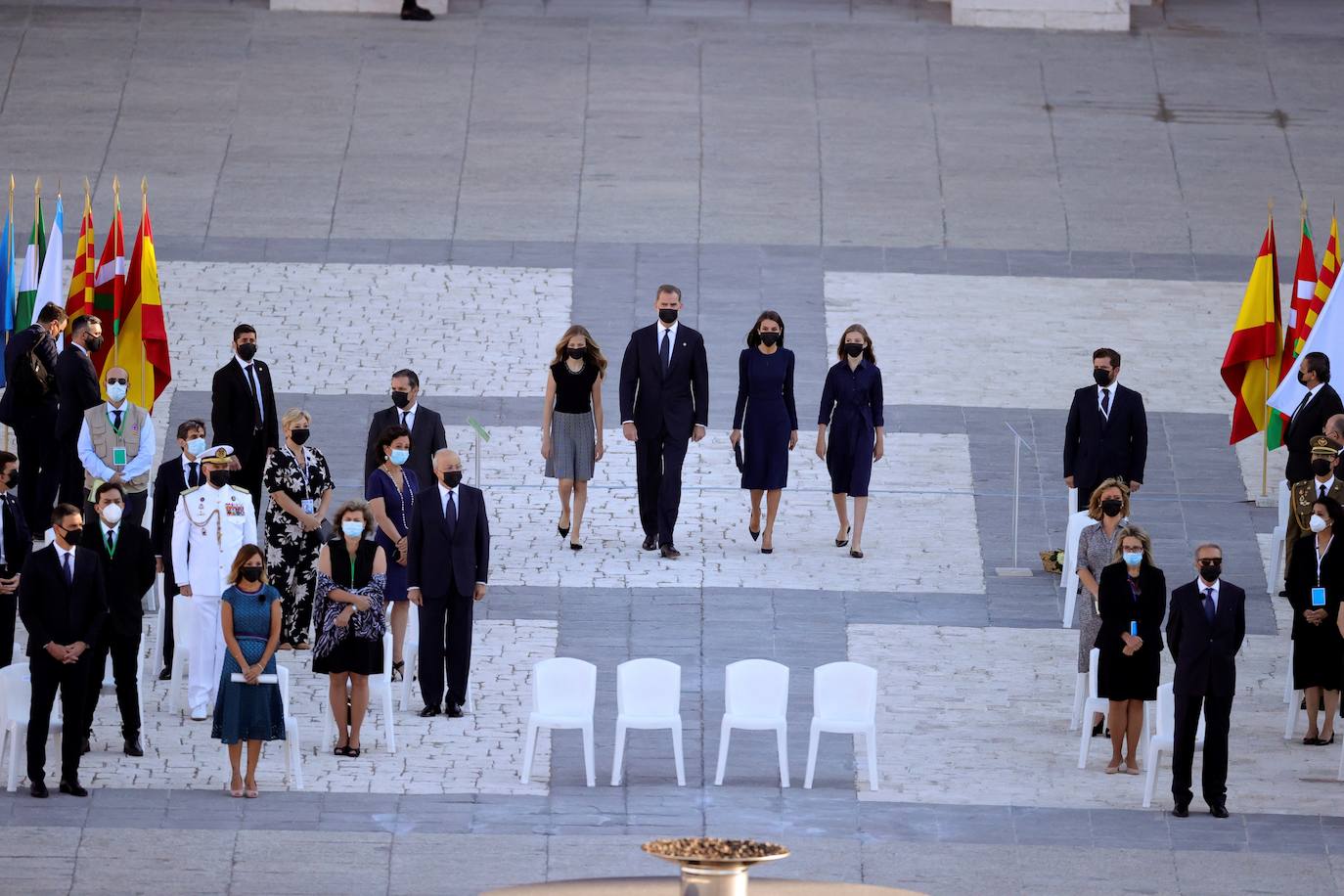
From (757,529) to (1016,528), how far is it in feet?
6.07

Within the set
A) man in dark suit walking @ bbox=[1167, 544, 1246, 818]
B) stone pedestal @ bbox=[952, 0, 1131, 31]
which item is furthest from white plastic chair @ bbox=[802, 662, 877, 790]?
stone pedestal @ bbox=[952, 0, 1131, 31]

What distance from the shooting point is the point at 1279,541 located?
55.3ft

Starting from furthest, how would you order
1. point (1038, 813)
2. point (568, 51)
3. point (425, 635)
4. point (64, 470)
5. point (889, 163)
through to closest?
1. point (568, 51)
2. point (889, 163)
3. point (64, 470)
4. point (425, 635)
5. point (1038, 813)

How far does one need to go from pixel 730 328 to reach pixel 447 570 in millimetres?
7582

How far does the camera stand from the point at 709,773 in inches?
544

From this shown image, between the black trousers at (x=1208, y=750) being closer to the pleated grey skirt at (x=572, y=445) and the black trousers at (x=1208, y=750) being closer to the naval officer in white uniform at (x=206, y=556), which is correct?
the pleated grey skirt at (x=572, y=445)

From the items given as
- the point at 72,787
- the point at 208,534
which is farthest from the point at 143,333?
the point at 72,787

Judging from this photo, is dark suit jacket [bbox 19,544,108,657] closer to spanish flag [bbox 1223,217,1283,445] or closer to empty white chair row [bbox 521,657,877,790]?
empty white chair row [bbox 521,657,877,790]

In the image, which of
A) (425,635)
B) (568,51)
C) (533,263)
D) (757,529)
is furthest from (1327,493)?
(568,51)

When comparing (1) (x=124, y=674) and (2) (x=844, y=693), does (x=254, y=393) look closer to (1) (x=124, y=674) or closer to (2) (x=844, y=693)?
(1) (x=124, y=674)

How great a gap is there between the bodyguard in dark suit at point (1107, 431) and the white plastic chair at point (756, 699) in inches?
157

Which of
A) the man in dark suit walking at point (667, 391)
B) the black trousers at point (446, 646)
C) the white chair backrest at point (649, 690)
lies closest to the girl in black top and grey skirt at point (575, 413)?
the man in dark suit walking at point (667, 391)

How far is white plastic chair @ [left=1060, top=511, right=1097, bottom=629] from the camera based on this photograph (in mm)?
16250

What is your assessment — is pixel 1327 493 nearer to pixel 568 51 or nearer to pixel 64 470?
pixel 64 470
